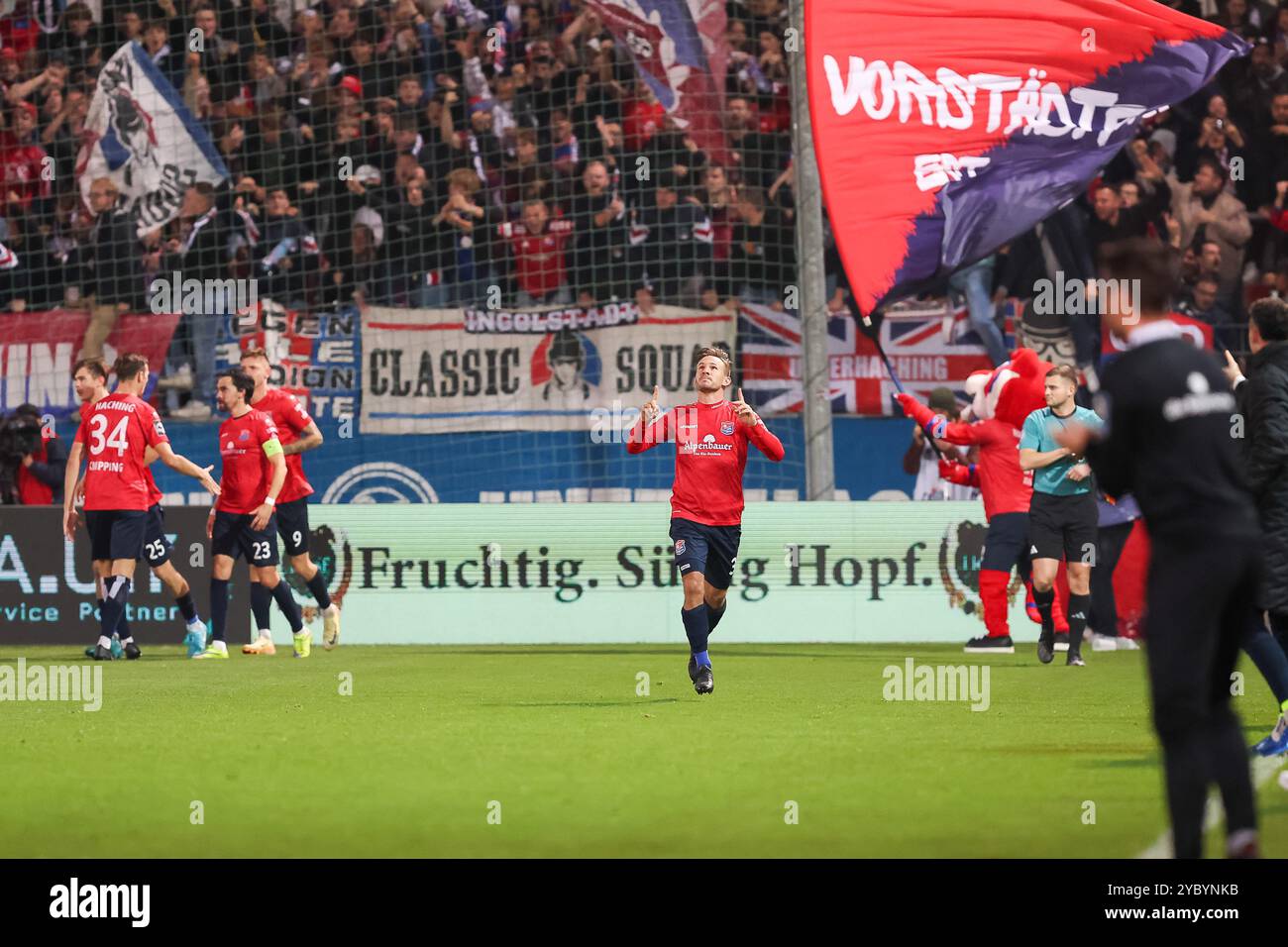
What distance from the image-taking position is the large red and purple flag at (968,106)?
1530cm

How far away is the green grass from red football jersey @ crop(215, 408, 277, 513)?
1.90 meters

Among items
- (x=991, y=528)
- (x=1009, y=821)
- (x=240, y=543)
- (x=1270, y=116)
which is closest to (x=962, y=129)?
(x=991, y=528)

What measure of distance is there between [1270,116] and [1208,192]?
3.87ft

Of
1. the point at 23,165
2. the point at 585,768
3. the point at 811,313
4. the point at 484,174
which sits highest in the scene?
the point at 23,165

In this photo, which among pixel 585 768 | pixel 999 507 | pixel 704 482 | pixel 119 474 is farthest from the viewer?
pixel 999 507

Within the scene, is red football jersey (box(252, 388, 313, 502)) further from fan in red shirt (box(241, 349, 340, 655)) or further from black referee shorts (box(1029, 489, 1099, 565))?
black referee shorts (box(1029, 489, 1099, 565))

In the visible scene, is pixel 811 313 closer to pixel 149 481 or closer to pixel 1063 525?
pixel 1063 525

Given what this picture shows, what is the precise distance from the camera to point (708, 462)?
1121 cm

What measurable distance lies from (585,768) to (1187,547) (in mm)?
3298

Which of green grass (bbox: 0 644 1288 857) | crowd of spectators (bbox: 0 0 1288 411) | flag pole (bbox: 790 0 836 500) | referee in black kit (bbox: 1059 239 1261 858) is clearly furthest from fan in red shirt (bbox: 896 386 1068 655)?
referee in black kit (bbox: 1059 239 1261 858)

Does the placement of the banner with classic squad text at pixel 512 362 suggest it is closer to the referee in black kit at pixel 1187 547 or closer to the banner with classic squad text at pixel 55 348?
the banner with classic squad text at pixel 55 348


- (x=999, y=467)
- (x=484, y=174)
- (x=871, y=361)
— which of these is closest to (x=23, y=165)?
(x=484, y=174)

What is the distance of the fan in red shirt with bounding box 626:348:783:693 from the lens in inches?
435
